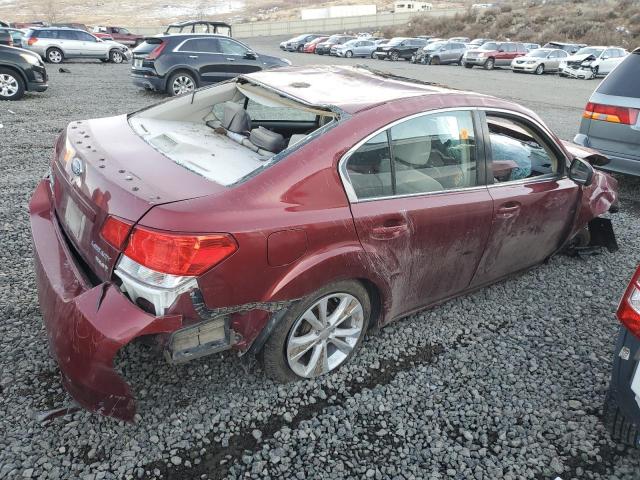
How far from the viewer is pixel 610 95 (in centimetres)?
557

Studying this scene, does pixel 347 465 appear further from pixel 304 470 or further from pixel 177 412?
pixel 177 412

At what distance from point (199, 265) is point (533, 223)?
2459 millimetres

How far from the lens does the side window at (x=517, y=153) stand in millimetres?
3328

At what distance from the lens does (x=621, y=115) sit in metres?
5.45

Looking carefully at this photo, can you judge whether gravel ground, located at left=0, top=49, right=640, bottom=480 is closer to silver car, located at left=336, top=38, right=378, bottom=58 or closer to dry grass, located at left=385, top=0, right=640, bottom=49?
silver car, located at left=336, top=38, right=378, bottom=58

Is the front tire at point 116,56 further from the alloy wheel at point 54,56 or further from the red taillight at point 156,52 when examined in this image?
the red taillight at point 156,52

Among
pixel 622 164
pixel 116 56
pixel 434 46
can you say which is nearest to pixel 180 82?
pixel 622 164

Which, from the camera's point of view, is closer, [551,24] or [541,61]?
[541,61]

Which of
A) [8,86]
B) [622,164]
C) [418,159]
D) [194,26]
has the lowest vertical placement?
[622,164]

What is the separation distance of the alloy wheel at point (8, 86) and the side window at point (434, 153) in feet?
34.6

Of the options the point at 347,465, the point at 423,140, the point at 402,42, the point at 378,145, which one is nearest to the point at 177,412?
the point at 347,465

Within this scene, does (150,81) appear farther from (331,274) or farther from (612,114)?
(331,274)

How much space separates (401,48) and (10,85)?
25.0 meters

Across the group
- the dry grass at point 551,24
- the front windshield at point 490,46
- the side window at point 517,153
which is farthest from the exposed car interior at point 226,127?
the dry grass at point 551,24
